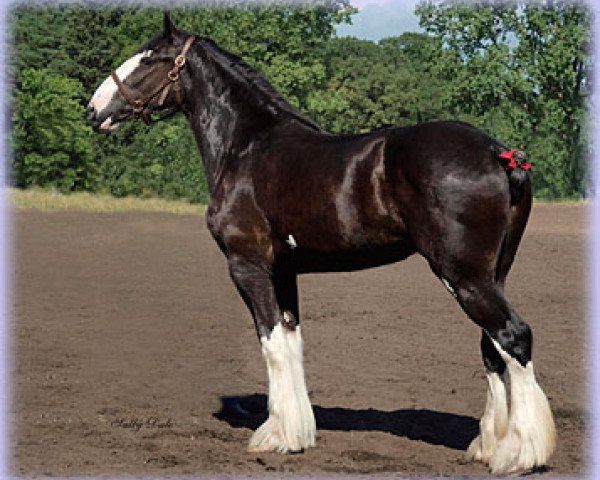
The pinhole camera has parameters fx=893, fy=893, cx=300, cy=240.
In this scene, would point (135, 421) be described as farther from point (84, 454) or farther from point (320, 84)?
point (320, 84)

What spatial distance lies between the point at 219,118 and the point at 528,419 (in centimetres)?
322

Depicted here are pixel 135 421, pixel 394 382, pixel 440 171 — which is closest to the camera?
pixel 440 171

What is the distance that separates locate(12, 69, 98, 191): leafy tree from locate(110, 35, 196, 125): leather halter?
27.7 m

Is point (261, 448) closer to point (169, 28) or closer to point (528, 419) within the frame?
point (528, 419)

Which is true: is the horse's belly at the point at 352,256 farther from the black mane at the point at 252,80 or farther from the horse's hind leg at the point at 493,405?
the black mane at the point at 252,80

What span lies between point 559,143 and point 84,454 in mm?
30317

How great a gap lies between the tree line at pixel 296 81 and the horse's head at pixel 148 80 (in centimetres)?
2409

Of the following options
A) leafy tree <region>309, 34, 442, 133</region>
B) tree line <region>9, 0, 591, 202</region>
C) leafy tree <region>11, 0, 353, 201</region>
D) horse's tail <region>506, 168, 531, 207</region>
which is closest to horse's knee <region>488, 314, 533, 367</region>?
horse's tail <region>506, 168, 531, 207</region>

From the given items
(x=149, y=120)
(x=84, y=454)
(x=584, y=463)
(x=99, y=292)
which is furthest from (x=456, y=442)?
(x=99, y=292)

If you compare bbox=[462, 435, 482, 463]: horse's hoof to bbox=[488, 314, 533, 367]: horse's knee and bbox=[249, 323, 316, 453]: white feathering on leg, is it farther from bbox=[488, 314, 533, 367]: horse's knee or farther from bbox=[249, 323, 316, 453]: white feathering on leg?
bbox=[249, 323, 316, 453]: white feathering on leg

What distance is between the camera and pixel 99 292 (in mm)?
13820

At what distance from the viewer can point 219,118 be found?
689cm

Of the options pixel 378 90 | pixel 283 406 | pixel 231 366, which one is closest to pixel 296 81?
pixel 378 90

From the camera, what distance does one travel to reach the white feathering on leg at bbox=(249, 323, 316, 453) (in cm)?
618
